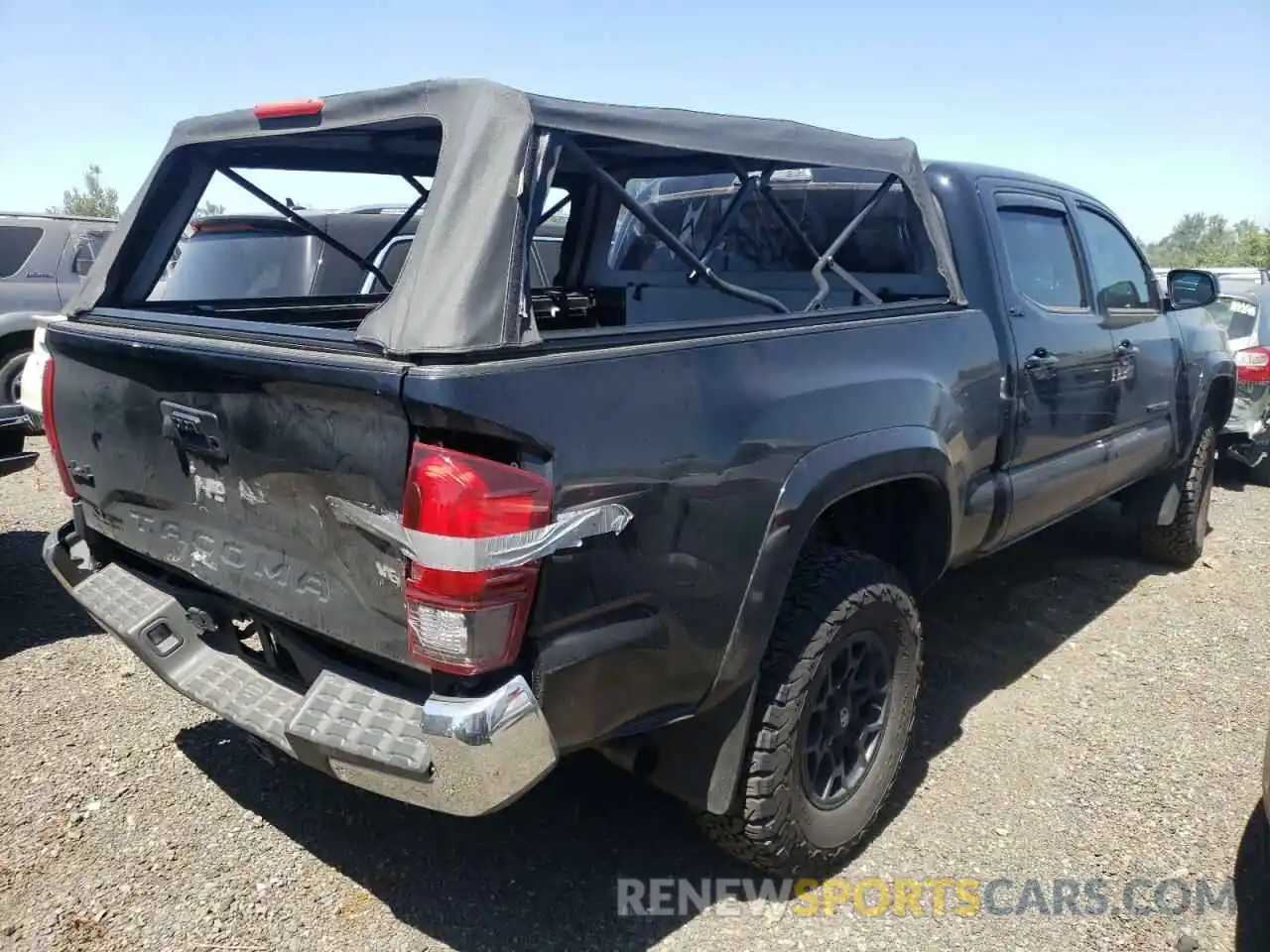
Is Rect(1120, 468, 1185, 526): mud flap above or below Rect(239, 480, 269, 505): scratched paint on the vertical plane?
below

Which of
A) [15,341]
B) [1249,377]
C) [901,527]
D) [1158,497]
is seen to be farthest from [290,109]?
[15,341]

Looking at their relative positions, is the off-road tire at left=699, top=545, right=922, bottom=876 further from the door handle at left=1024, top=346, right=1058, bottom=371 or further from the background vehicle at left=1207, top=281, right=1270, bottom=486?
the background vehicle at left=1207, top=281, right=1270, bottom=486

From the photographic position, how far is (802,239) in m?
3.30

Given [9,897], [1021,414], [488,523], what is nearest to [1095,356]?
[1021,414]

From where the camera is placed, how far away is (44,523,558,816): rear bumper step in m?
1.87

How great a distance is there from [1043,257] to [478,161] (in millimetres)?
2683

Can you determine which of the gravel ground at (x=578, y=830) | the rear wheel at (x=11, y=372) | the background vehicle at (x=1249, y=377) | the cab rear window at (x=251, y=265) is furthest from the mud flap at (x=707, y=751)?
the rear wheel at (x=11, y=372)

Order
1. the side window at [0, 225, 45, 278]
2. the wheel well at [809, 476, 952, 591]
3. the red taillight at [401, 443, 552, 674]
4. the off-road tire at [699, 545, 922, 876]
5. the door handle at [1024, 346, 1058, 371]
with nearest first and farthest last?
the red taillight at [401, 443, 552, 674] < the off-road tire at [699, 545, 922, 876] < the wheel well at [809, 476, 952, 591] < the door handle at [1024, 346, 1058, 371] < the side window at [0, 225, 45, 278]

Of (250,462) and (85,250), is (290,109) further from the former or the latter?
(85,250)

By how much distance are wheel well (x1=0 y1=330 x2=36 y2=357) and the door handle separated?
851cm

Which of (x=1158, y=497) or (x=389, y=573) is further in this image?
(x=1158, y=497)

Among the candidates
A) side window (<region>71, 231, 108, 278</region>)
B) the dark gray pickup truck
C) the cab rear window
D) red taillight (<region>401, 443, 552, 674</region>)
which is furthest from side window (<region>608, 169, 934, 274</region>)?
side window (<region>71, 231, 108, 278</region>)

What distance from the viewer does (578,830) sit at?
2.96 meters

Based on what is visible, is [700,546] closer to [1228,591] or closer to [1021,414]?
[1021,414]
